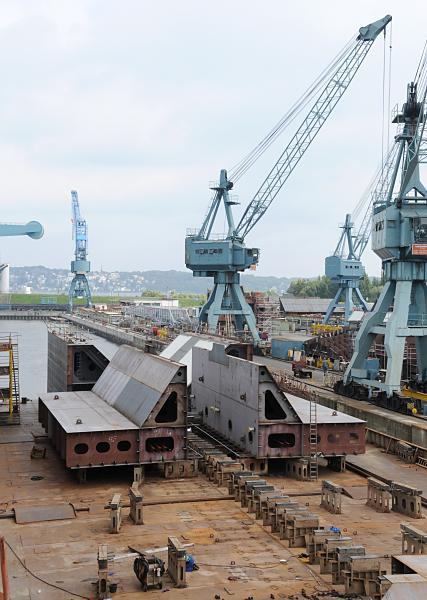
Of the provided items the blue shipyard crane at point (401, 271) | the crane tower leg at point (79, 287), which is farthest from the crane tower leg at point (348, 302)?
the crane tower leg at point (79, 287)

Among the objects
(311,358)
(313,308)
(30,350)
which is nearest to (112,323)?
(30,350)

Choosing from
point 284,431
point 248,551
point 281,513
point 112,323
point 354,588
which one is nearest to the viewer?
point 354,588

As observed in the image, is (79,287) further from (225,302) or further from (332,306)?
(225,302)

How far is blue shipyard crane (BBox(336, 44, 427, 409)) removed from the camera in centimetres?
4478

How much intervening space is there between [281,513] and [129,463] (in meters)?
7.60

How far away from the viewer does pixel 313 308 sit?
140250mm

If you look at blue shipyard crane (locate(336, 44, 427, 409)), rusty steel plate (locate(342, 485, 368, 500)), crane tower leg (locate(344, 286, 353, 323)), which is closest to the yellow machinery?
blue shipyard crane (locate(336, 44, 427, 409))

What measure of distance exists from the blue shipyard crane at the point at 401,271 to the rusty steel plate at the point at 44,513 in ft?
78.5

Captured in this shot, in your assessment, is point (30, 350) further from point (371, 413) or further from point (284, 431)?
point (284, 431)

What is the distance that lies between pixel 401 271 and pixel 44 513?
28686 mm

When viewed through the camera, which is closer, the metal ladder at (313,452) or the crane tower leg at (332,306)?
the metal ladder at (313,452)

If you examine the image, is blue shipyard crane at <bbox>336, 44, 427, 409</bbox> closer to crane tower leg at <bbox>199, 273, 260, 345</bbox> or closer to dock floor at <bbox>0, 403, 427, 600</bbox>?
dock floor at <bbox>0, 403, 427, 600</bbox>

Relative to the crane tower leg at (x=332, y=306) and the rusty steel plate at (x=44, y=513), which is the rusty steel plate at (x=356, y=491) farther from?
the crane tower leg at (x=332, y=306)

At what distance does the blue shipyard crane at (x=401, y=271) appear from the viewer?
1763 inches
